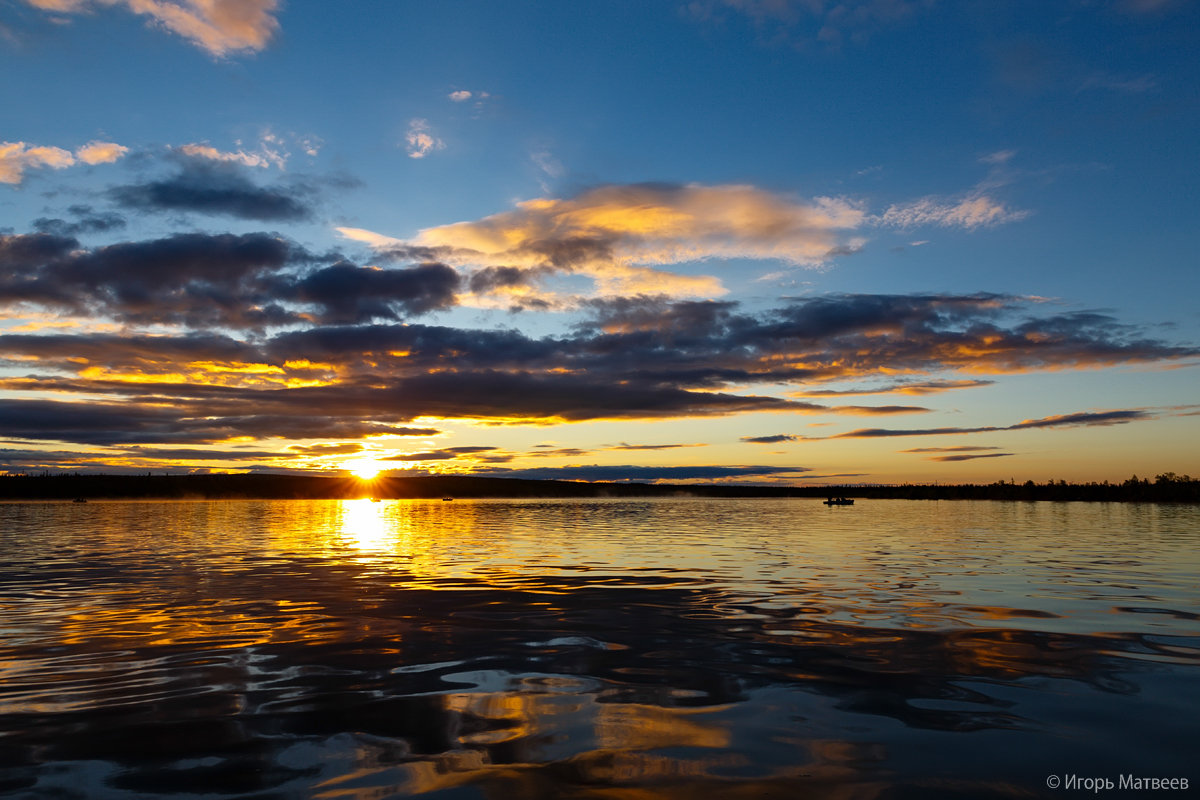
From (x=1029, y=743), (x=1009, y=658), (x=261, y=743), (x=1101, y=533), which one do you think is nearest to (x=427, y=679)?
(x=261, y=743)

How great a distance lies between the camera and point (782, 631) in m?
16.7

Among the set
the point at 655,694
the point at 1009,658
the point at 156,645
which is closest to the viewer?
the point at 655,694

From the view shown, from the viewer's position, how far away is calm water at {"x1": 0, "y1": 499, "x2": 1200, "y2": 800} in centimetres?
825

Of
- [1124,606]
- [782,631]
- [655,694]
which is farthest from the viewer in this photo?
[1124,606]

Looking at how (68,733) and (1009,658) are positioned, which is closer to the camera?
(68,733)

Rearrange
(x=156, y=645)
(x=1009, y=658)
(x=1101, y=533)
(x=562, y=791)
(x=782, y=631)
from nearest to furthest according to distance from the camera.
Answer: (x=562, y=791) → (x=1009, y=658) → (x=156, y=645) → (x=782, y=631) → (x=1101, y=533)

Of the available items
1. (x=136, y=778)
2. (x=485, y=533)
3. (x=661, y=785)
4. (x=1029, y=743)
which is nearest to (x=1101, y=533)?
(x=485, y=533)

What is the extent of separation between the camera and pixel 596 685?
12195mm

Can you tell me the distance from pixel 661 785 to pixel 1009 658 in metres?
9.48

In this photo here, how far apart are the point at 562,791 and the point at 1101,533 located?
61.5 metres

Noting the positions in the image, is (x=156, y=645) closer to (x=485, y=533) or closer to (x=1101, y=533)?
(x=485, y=533)

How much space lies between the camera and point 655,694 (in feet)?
38.0

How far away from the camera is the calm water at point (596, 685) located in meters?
8.25

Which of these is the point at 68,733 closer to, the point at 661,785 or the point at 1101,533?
the point at 661,785
